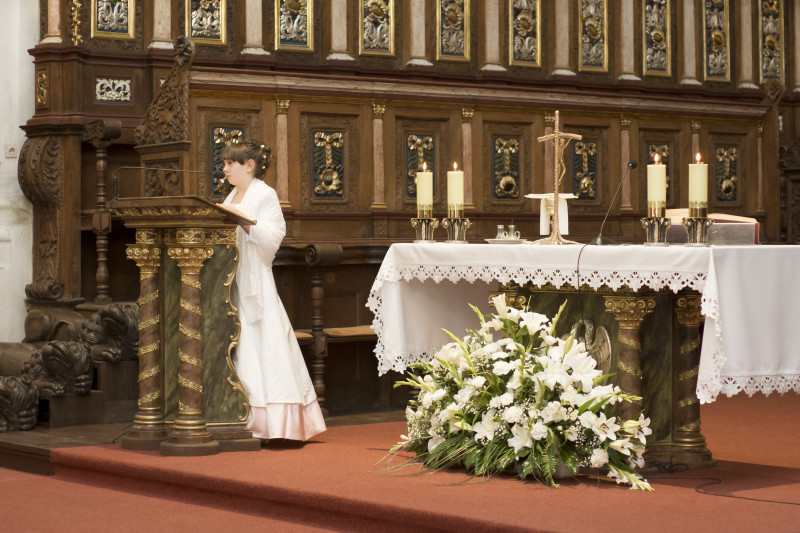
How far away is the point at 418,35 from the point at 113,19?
8.43ft

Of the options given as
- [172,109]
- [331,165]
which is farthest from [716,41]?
[172,109]

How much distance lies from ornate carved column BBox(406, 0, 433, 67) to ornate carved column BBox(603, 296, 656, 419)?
509 cm

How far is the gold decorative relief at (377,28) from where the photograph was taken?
1053 centimetres

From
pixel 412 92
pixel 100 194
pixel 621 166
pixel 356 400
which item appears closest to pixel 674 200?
pixel 621 166

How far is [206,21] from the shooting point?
1001 centimetres

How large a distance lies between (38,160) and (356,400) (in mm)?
2939

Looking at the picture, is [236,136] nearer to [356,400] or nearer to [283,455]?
[356,400]

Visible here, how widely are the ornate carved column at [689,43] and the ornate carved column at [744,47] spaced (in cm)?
58

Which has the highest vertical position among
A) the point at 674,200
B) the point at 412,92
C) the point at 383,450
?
the point at 412,92

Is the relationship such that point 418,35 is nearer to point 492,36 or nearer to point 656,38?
point 492,36

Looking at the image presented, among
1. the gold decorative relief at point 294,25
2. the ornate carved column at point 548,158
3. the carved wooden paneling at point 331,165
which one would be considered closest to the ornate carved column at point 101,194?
the carved wooden paneling at point 331,165

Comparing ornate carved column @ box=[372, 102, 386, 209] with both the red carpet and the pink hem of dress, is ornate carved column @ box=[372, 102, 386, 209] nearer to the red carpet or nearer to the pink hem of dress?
the red carpet

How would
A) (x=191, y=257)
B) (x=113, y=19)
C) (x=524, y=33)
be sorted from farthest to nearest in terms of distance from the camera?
(x=524, y=33), (x=113, y=19), (x=191, y=257)

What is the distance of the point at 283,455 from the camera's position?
22.1ft
